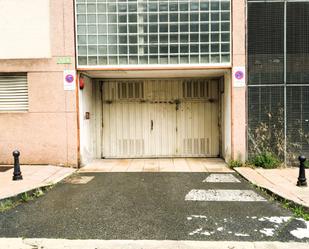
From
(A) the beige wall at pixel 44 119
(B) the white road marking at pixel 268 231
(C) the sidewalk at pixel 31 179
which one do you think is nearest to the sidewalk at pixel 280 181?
(B) the white road marking at pixel 268 231

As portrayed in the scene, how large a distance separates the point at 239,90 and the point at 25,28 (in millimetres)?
6394

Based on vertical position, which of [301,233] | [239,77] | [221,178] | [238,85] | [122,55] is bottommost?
[301,233]

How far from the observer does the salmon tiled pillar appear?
355 inches

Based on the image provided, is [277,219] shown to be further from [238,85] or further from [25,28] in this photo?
[25,28]

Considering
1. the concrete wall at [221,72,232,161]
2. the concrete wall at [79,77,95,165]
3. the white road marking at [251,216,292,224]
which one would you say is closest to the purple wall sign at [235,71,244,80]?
the concrete wall at [221,72,232,161]

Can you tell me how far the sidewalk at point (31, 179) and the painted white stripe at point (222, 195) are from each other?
335cm

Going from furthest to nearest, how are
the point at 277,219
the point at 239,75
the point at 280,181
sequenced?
the point at 239,75 → the point at 280,181 → the point at 277,219

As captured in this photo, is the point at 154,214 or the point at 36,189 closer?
the point at 154,214

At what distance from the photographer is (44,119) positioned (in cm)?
931

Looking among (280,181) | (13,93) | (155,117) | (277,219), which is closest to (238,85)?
(280,181)

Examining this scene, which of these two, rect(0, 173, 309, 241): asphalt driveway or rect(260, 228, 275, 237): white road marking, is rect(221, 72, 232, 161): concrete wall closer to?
rect(0, 173, 309, 241): asphalt driveway

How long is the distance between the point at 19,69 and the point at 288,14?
7.82 m

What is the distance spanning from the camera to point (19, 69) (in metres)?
9.24

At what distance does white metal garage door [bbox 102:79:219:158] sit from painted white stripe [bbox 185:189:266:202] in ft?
14.6
